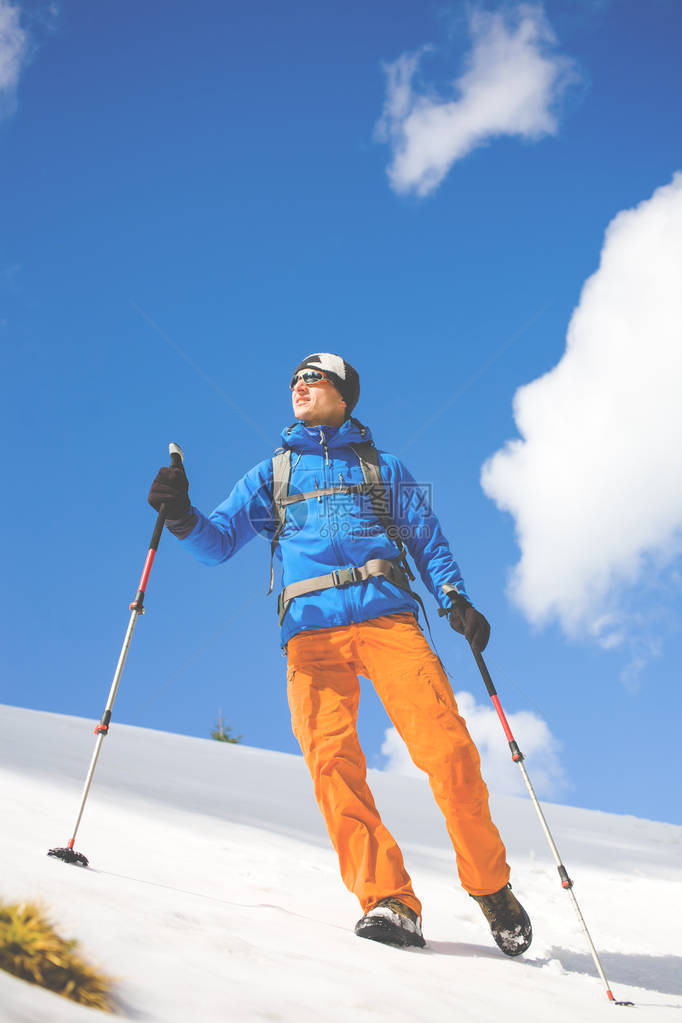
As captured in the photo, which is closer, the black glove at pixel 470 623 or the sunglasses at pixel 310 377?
the black glove at pixel 470 623

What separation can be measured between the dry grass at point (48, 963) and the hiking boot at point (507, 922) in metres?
2.18

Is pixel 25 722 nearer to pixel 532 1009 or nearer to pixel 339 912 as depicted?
pixel 339 912

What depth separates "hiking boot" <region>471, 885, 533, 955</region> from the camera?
312cm

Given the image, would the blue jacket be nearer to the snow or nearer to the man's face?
the man's face

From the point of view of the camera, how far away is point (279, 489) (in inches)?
157

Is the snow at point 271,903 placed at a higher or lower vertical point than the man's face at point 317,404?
lower

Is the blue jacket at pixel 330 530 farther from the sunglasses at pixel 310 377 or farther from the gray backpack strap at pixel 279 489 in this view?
the sunglasses at pixel 310 377

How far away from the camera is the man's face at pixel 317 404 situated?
4.18 meters

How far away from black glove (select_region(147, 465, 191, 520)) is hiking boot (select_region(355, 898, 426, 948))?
204cm

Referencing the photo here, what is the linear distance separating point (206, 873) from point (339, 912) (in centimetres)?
74

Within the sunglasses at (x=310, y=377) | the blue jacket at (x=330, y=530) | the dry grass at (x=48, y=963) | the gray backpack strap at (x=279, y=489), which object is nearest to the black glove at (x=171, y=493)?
the blue jacket at (x=330, y=530)

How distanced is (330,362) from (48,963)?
11.4ft

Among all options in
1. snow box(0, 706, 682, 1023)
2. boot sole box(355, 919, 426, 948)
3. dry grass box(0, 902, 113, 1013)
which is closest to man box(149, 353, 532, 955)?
boot sole box(355, 919, 426, 948)

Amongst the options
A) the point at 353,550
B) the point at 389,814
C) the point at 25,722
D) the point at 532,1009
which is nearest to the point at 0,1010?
the point at 532,1009
